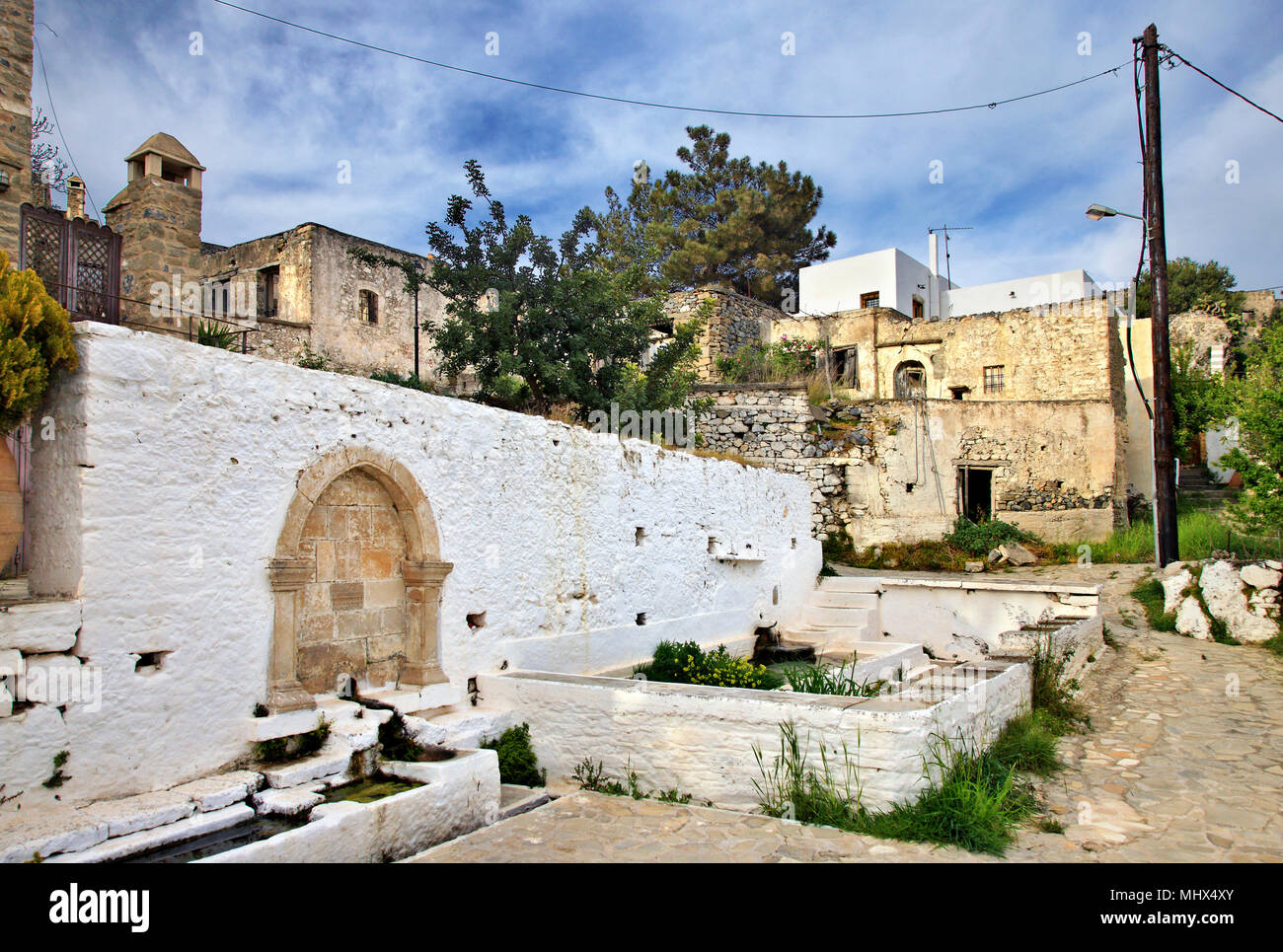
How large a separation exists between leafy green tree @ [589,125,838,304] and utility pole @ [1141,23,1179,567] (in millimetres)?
14513

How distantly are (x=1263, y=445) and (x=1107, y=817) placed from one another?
7433mm

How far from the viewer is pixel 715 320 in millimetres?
19172

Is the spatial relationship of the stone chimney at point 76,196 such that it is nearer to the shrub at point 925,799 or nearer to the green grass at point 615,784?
the green grass at point 615,784

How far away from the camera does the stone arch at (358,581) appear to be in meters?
5.01

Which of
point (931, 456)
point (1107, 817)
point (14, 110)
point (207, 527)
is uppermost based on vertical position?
point (14, 110)

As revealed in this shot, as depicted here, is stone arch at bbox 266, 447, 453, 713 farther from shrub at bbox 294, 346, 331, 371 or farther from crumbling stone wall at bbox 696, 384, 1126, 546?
shrub at bbox 294, 346, 331, 371

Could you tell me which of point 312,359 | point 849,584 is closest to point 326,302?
point 312,359

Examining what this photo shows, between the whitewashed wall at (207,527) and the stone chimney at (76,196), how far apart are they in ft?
29.7

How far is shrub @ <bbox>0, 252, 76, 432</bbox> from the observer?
3.82 meters

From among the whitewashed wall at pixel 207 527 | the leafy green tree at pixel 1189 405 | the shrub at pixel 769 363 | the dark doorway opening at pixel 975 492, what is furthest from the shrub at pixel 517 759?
the leafy green tree at pixel 1189 405

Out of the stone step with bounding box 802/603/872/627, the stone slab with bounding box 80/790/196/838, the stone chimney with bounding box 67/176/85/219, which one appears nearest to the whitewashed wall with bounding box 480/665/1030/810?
the stone slab with bounding box 80/790/196/838

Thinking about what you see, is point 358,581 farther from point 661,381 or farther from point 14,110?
point 661,381
